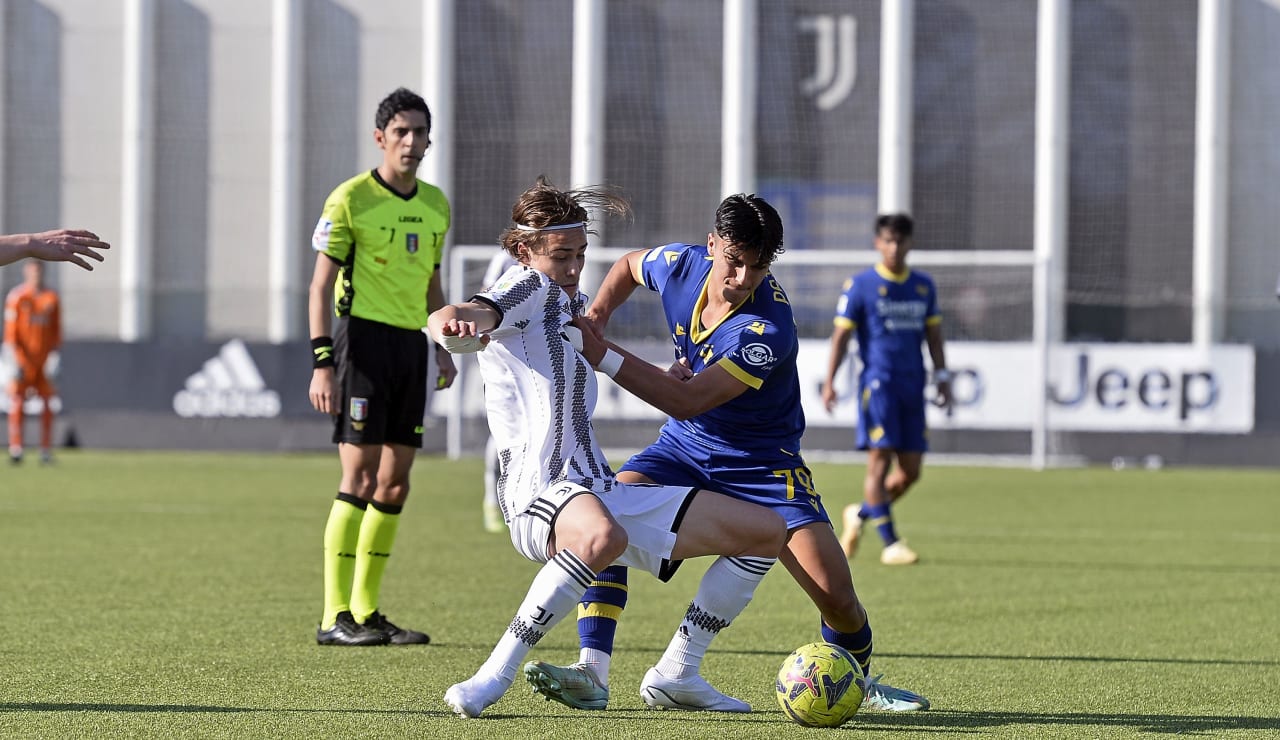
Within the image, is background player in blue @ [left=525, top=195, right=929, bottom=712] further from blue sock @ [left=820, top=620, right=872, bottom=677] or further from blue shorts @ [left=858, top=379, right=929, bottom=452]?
blue shorts @ [left=858, top=379, right=929, bottom=452]

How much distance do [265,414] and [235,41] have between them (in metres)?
7.18

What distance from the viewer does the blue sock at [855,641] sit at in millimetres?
5027

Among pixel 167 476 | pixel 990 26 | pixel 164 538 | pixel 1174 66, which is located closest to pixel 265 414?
pixel 167 476

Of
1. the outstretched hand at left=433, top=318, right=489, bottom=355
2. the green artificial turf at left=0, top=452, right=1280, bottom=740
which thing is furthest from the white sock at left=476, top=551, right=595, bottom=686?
the outstretched hand at left=433, top=318, right=489, bottom=355

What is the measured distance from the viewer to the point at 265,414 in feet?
63.5

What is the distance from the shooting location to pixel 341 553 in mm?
6391

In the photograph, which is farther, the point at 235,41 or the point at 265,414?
the point at 235,41

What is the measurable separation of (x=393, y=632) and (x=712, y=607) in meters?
1.85

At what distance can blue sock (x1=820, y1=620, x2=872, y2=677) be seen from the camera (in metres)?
5.03

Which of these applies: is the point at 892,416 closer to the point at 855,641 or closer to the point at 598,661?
the point at 855,641

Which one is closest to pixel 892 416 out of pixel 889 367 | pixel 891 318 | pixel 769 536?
pixel 889 367

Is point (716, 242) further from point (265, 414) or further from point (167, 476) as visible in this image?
point (265, 414)

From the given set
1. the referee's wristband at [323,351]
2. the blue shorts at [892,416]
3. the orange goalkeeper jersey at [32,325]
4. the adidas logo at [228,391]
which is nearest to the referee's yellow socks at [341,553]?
the referee's wristband at [323,351]

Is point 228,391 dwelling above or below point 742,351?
below
